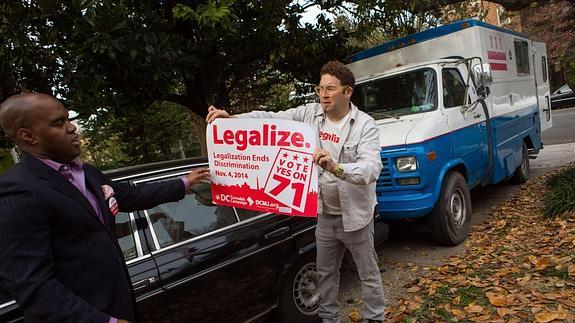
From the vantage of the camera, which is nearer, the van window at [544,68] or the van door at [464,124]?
the van door at [464,124]

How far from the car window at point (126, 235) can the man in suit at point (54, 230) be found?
77 centimetres

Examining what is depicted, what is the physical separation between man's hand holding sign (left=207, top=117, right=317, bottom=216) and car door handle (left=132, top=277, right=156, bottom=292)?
0.65 metres

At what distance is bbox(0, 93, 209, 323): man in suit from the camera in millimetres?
1532

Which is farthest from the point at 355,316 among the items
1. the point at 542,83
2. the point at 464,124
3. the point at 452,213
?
the point at 542,83

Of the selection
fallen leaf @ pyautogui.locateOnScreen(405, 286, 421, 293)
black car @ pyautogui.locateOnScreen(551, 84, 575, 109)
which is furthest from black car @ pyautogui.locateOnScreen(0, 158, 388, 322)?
black car @ pyautogui.locateOnScreen(551, 84, 575, 109)

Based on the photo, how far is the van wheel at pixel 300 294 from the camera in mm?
3508

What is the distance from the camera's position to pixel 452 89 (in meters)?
5.58

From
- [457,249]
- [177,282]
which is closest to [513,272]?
[457,249]

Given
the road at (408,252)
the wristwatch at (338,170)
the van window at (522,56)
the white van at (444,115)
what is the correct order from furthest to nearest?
1. the van window at (522,56)
2. the white van at (444,115)
3. the road at (408,252)
4. the wristwatch at (338,170)

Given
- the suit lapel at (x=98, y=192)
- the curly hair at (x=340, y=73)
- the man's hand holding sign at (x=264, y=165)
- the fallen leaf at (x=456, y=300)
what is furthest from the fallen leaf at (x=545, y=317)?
the suit lapel at (x=98, y=192)

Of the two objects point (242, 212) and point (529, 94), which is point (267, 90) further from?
point (242, 212)

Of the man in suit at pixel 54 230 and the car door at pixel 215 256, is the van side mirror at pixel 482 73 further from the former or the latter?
the man in suit at pixel 54 230

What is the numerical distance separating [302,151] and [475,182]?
4.12 meters

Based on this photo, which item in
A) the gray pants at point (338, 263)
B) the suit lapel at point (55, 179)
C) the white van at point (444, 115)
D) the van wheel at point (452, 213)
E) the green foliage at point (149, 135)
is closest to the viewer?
the suit lapel at point (55, 179)
